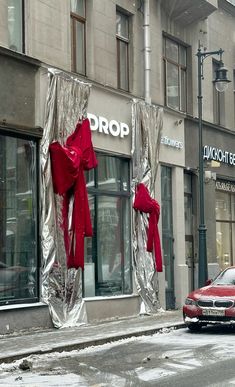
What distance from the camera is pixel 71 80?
16484mm

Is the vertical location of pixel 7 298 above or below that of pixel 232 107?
below

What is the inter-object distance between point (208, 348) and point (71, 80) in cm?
706

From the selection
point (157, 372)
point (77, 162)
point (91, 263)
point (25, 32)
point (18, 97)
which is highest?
point (25, 32)

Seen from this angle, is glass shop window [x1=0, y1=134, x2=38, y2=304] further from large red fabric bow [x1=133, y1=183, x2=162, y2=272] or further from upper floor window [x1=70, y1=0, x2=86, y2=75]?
large red fabric bow [x1=133, y1=183, x2=162, y2=272]

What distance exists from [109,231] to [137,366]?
7539mm

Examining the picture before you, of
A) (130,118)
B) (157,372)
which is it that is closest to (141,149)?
(130,118)

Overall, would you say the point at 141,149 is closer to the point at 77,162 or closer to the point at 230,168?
the point at 77,162

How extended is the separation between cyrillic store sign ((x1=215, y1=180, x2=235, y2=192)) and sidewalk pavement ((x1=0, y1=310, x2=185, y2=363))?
769 centimetres

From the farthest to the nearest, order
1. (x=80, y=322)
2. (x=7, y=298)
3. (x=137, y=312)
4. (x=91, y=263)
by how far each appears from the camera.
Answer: (x=137, y=312) < (x=91, y=263) < (x=80, y=322) < (x=7, y=298)

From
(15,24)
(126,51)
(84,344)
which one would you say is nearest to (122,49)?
(126,51)

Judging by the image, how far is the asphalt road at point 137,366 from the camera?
32.1 ft

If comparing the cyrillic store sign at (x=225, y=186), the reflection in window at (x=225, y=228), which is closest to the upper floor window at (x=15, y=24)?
the cyrillic store sign at (x=225, y=186)

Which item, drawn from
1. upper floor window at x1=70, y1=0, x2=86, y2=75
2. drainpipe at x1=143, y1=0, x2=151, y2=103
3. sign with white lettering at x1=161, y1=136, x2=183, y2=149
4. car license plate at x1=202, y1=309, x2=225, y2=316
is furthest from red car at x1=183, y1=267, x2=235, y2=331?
drainpipe at x1=143, y1=0, x2=151, y2=103

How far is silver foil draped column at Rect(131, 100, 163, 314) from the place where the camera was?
1900 cm
